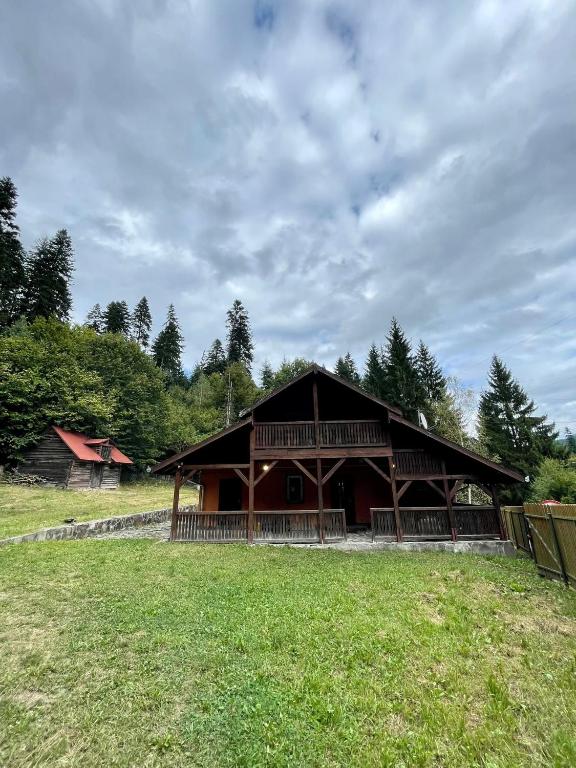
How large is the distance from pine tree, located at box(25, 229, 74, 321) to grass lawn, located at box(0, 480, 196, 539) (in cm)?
2051

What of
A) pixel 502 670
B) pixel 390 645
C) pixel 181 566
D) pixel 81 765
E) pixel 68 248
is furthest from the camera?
pixel 68 248

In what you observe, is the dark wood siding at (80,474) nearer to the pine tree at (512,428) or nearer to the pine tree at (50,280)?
the pine tree at (50,280)

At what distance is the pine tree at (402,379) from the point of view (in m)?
34.3

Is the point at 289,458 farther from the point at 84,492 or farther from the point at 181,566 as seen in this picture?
the point at 84,492

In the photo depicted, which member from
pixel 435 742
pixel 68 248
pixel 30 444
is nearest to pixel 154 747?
pixel 435 742

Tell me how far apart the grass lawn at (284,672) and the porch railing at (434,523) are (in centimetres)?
457

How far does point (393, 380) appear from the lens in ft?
118

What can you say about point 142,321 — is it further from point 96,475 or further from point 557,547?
point 557,547

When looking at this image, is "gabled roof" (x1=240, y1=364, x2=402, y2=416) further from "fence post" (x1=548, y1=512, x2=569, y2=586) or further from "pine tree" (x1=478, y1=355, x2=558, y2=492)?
"pine tree" (x1=478, y1=355, x2=558, y2=492)

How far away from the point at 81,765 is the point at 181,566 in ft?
20.8

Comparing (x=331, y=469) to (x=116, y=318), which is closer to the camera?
(x=331, y=469)

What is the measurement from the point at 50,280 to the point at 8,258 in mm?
5477

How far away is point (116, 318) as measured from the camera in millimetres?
48094

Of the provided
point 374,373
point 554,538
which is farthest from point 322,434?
point 374,373
